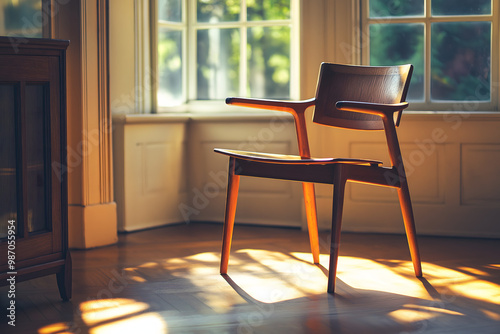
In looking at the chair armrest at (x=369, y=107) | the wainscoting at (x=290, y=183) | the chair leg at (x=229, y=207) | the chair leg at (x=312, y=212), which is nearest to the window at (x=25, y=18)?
the wainscoting at (x=290, y=183)

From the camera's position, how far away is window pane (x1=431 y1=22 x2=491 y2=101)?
3631 mm

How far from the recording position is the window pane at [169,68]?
402 cm

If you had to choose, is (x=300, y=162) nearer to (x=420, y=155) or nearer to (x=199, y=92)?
(x=420, y=155)

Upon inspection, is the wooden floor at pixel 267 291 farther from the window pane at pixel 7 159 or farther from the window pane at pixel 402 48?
the window pane at pixel 402 48

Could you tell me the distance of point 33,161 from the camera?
2.32 metres

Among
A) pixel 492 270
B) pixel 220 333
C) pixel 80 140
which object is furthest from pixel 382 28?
pixel 220 333

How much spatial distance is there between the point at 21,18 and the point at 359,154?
1.95 metres

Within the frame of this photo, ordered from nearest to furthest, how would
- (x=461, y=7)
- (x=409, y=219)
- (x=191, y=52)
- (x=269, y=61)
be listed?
(x=409, y=219)
(x=461, y=7)
(x=269, y=61)
(x=191, y=52)

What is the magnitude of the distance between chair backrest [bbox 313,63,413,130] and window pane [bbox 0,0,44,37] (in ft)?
4.68

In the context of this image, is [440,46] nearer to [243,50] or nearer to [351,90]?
[351,90]

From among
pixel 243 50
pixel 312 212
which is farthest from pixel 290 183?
pixel 312 212

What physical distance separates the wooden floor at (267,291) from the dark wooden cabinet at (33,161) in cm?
18

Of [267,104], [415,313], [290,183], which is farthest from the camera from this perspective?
[290,183]

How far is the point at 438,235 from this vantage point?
12.0ft
